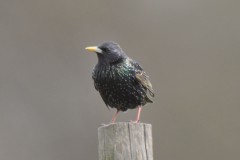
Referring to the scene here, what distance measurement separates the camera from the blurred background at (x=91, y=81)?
17.7 meters

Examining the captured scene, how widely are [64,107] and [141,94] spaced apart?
1003 centimetres

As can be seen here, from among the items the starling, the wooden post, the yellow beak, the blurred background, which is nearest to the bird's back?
the starling

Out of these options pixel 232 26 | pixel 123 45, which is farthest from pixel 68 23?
pixel 232 26

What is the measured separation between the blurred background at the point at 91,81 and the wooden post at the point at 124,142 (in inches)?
383

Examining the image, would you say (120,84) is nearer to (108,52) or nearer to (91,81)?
(108,52)

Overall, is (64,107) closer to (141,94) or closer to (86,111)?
(86,111)

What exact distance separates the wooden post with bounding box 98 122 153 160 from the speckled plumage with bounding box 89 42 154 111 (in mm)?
1525

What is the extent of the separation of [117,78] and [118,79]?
13 mm

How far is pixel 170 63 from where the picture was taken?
62.4 feet

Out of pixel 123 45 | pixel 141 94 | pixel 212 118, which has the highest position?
pixel 123 45

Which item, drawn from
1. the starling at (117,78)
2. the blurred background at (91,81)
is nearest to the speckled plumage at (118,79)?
the starling at (117,78)

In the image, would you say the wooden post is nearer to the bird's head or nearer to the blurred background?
the bird's head

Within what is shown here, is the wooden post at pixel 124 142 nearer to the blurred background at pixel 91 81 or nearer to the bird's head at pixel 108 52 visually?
the bird's head at pixel 108 52

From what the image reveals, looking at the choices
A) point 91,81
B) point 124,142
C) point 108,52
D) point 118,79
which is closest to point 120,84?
point 118,79
